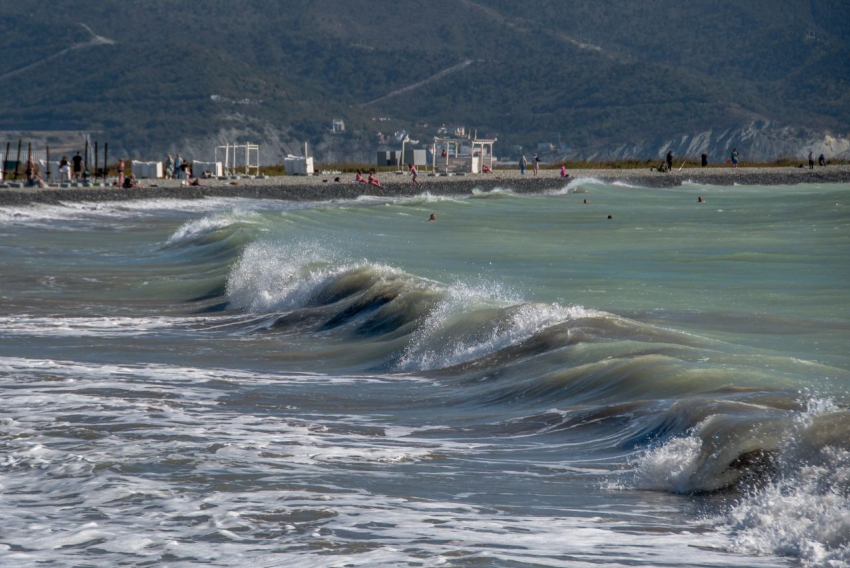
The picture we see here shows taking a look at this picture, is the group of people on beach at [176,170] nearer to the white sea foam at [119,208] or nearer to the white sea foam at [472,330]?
the white sea foam at [119,208]

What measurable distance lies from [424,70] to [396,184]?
104670 millimetres

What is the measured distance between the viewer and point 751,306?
15.2 m

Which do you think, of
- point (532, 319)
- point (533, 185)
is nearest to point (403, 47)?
point (533, 185)

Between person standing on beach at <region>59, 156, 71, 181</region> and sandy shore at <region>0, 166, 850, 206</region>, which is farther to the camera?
person standing on beach at <region>59, 156, 71, 181</region>

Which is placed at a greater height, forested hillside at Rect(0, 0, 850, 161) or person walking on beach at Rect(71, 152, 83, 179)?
forested hillside at Rect(0, 0, 850, 161)

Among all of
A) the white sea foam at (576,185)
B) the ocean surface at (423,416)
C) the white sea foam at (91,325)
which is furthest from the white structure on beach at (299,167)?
the white sea foam at (91,325)

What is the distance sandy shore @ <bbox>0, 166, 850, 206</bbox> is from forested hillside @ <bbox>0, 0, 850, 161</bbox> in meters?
65.0

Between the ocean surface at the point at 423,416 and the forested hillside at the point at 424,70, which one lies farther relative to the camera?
the forested hillside at the point at 424,70

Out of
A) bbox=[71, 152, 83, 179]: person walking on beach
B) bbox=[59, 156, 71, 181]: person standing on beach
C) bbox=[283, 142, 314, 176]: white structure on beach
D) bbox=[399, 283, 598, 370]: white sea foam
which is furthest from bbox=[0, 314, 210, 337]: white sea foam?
bbox=[283, 142, 314, 176]: white structure on beach

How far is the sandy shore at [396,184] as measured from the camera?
39844 millimetres

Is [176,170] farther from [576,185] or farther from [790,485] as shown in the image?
[790,485]

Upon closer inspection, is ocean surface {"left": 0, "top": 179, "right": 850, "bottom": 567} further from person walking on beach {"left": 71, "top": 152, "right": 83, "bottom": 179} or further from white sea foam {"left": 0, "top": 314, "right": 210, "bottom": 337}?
person walking on beach {"left": 71, "top": 152, "right": 83, "bottom": 179}

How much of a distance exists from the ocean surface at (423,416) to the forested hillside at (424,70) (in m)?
107

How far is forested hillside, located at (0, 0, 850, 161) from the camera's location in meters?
128
